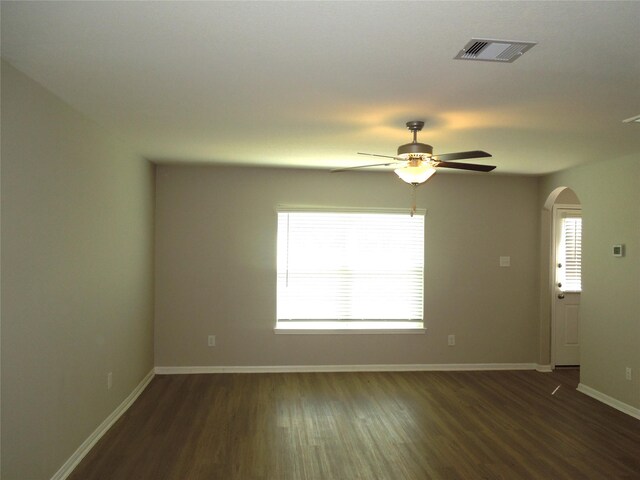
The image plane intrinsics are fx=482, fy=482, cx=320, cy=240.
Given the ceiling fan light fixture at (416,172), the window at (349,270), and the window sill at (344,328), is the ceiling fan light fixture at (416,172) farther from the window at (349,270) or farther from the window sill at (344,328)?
the window sill at (344,328)

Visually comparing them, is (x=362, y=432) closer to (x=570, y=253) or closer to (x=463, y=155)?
(x=463, y=155)

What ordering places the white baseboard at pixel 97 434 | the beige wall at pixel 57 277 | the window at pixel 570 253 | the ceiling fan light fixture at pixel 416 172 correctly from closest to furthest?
the beige wall at pixel 57 277, the white baseboard at pixel 97 434, the ceiling fan light fixture at pixel 416 172, the window at pixel 570 253

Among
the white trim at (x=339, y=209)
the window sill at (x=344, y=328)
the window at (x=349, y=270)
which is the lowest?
the window sill at (x=344, y=328)

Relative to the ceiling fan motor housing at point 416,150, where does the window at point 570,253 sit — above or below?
below

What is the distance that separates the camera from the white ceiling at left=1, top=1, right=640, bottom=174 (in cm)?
188

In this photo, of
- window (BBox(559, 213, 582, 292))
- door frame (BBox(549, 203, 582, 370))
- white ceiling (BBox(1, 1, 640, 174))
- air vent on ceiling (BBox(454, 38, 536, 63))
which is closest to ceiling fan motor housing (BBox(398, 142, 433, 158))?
white ceiling (BBox(1, 1, 640, 174))

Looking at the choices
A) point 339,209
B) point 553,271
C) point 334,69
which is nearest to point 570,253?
point 553,271

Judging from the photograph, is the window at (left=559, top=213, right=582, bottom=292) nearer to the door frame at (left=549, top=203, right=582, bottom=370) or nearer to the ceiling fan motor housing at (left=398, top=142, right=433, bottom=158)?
the door frame at (left=549, top=203, right=582, bottom=370)

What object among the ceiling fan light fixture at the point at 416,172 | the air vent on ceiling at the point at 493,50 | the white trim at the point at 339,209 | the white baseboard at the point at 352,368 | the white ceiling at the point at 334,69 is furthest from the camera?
the white trim at the point at 339,209

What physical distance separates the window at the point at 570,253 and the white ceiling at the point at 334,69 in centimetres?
244

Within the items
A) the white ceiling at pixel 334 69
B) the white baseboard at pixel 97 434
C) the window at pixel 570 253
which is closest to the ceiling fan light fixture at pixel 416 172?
the white ceiling at pixel 334 69

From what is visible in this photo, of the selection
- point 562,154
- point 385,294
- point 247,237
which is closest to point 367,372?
point 385,294

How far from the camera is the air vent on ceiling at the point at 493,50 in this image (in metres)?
2.10

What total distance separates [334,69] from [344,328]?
4043 mm
